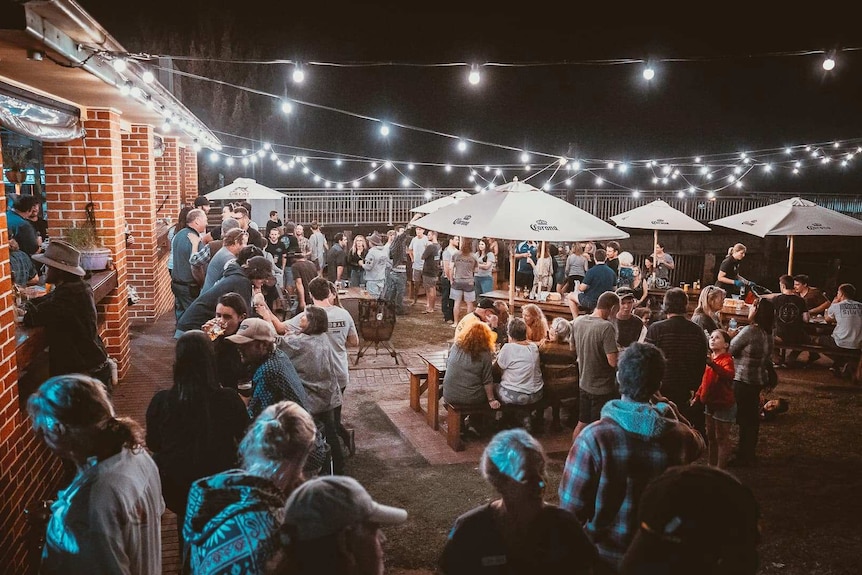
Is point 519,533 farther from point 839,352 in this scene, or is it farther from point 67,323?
point 839,352

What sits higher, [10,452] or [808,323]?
[808,323]

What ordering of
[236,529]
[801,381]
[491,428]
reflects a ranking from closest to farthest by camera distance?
1. [236,529]
2. [491,428]
3. [801,381]

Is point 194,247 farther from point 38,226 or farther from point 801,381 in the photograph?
point 801,381

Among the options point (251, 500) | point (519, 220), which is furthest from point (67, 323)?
point (519, 220)

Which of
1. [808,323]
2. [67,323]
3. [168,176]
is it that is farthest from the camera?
[168,176]

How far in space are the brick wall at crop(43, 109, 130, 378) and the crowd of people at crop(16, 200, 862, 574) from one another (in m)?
1.39

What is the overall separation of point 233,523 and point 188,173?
51.1 ft

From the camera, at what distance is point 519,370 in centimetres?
625

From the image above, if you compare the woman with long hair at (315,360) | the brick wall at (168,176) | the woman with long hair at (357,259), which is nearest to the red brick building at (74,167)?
the brick wall at (168,176)

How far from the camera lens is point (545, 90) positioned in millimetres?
28688

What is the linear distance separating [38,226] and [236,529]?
28.9 ft

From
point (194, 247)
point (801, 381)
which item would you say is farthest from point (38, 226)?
point (801, 381)

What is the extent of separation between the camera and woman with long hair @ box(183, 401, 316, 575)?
2.19 m

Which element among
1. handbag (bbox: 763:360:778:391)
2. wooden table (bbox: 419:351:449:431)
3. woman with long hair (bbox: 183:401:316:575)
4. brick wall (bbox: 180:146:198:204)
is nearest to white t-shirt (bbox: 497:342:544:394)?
wooden table (bbox: 419:351:449:431)
